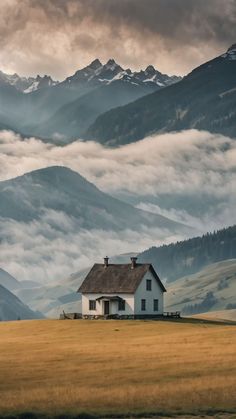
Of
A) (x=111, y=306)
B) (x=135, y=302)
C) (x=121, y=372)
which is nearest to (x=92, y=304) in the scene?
(x=111, y=306)

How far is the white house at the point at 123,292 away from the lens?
15175 cm

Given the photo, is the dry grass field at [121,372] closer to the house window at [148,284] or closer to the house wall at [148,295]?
the house wall at [148,295]

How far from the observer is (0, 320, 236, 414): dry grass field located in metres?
47.8

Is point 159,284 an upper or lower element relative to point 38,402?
upper

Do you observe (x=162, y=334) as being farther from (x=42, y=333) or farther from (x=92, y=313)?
(x=92, y=313)

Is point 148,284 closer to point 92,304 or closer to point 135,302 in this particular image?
point 135,302

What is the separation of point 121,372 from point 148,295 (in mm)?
93414

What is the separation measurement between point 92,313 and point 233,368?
9373cm

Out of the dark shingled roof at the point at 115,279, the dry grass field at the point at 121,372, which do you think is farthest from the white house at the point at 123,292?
the dry grass field at the point at 121,372

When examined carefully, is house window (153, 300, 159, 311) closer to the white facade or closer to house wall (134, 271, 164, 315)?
the white facade

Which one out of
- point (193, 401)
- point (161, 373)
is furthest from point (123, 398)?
point (161, 373)

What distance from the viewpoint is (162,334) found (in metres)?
106

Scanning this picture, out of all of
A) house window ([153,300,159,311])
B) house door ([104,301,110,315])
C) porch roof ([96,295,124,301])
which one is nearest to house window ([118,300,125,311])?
porch roof ([96,295,124,301])

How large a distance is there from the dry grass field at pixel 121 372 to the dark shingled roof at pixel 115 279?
4491 centimetres
